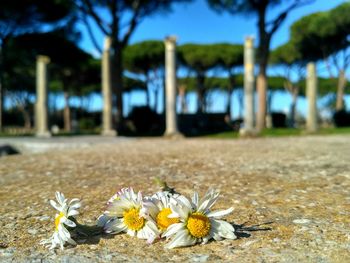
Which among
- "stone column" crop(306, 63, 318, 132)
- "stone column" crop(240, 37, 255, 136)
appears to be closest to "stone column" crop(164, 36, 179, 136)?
"stone column" crop(240, 37, 255, 136)

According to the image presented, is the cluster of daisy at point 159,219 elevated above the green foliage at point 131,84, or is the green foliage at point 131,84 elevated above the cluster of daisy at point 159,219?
the green foliage at point 131,84

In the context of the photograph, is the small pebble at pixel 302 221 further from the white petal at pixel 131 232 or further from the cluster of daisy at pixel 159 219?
the white petal at pixel 131 232

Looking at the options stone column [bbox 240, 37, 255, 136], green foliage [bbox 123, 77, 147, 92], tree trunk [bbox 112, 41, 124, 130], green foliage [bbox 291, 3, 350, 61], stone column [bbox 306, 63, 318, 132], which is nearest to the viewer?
stone column [bbox 240, 37, 255, 136]

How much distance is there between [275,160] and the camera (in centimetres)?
538

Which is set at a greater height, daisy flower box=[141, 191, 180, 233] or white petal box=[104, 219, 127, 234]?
daisy flower box=[141, 191, 180, 233]

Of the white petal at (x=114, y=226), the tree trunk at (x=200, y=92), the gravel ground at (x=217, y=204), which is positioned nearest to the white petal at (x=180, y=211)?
the gravel ground at (x=217, y=204)

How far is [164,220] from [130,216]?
0.17 metres

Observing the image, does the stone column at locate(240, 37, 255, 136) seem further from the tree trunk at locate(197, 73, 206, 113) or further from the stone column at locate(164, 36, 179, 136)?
the tree trunk at locate(197, 73, 206, 113)

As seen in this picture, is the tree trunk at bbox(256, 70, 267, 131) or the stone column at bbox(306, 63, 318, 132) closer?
the stone column at bbox(306, 63, 318, 132)

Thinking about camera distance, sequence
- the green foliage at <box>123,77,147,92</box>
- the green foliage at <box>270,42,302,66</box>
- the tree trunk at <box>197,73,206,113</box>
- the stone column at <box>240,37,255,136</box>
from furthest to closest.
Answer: the green foliage at <box>123,77,147,92</box> → the tree trunk at <box>197,73,206,113</box> → the green foliage at <box>270,42,302,66</box> → the stone column at <box>240,37,255,136</box>

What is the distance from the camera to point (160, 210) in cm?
206

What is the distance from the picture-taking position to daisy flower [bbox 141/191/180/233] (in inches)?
79.0

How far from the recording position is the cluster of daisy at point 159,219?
6.36 feet

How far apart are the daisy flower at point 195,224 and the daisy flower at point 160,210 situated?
0.04 m
